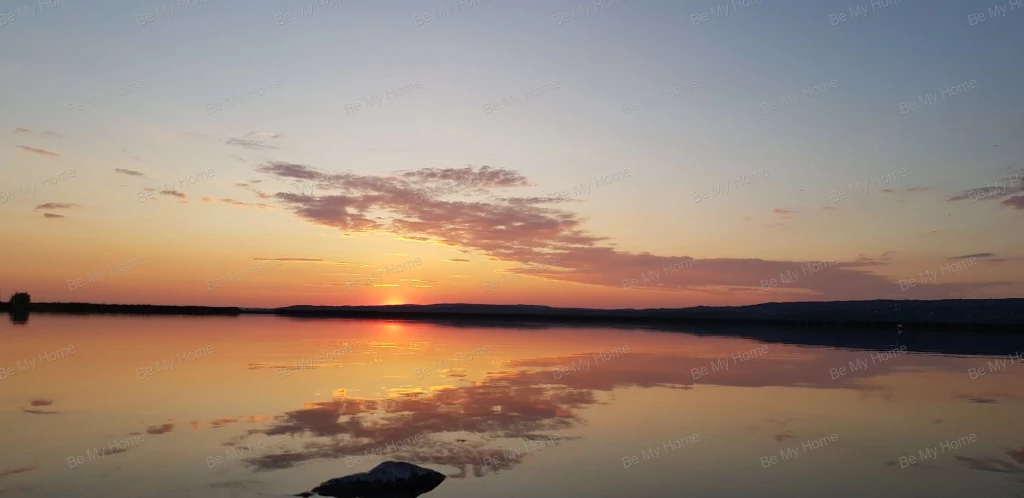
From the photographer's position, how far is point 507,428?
646 inches

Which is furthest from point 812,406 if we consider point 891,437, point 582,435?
point 582,435

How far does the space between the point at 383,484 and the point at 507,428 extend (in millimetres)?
5856

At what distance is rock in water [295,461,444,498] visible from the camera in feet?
35.4

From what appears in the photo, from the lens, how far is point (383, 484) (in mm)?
10945

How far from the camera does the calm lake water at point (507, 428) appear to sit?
39.2 feet

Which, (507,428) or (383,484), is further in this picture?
(507,428)

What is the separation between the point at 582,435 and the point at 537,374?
12084 millimetres

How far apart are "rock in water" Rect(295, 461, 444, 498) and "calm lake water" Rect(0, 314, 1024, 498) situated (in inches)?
16.8

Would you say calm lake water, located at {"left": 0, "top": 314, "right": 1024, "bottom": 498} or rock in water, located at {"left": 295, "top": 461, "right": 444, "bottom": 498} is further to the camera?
calm lake water, located at {"left": 0, "top": 314, "right": 1024, "bottom": 498}

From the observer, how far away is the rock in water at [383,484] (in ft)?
35.4

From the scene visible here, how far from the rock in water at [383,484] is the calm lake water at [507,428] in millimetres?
→ 428

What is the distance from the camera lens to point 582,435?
15867 millimetres

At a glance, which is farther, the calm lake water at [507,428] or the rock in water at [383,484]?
the calm lake water at [507,428]

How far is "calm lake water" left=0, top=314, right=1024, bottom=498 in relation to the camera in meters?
12.0
